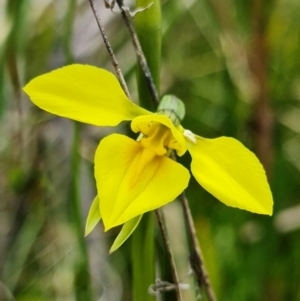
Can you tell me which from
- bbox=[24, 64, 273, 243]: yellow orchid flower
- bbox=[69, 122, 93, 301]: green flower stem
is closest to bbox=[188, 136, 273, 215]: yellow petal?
bbox=[24, 64, 273, 243]: yellow orchid flower

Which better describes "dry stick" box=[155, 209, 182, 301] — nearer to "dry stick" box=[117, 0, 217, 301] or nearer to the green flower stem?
"dry stick" box=[117, 0, 217, 301]

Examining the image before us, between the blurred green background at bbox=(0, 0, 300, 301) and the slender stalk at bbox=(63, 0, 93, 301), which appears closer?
the slender stalk at bbox=(63, 0, 93, 301)

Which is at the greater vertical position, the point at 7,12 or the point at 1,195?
the point at 7,12

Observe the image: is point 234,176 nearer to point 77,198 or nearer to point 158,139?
point 158,139

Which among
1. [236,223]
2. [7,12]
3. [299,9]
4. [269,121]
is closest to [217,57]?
[299,9]

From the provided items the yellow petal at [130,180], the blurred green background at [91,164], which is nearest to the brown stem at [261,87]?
the blurred green background at [91,164]

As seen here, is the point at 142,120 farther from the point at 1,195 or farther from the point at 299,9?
the point at 299,9
